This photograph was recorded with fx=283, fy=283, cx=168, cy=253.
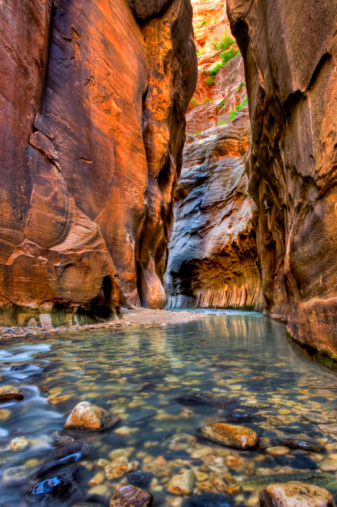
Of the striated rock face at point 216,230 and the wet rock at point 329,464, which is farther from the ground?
the striated rock face at point 216,230

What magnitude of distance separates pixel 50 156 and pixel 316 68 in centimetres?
570

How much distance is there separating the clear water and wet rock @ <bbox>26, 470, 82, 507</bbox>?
30 mm

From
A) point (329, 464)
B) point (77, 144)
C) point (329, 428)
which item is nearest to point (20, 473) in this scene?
point (329, 464)

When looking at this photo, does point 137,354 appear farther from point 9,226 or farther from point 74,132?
point 74,132

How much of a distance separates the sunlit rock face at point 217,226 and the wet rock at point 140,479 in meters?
14.3

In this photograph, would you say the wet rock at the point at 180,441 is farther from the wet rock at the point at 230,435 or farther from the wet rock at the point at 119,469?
the wet rock at the point at 119,469

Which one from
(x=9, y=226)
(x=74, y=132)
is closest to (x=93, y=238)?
(x=9, y=226)

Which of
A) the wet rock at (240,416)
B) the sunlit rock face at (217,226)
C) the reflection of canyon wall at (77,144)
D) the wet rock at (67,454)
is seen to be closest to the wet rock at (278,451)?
the wet rock at (240,416)

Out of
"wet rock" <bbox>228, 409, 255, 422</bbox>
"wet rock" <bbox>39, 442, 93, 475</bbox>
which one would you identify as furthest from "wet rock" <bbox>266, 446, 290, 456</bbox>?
"wet rock" <bbox>39, 442, 93, 475</bbox>

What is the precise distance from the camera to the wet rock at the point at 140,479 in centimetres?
104

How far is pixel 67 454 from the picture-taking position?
1.21 metres

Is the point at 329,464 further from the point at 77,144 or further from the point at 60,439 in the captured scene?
the point at 77,144

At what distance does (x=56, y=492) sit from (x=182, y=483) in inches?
17.7

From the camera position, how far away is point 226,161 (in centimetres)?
2283
